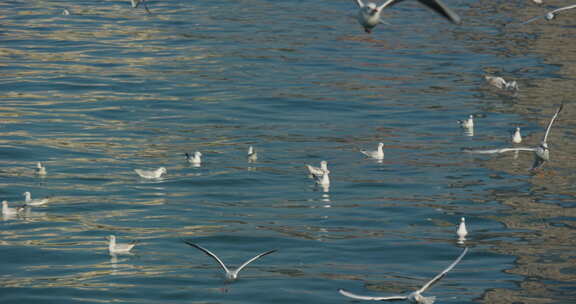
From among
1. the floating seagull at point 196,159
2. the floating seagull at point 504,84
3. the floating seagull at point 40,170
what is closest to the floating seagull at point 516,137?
the floating seagull at point 504,84

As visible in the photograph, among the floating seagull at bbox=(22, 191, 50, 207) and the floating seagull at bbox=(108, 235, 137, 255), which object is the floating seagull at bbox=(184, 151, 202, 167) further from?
the floating seagull at bbox=(108, 235, 137, 255)

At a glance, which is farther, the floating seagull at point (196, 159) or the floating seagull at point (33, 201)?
the floating seagull at point (196, 159)

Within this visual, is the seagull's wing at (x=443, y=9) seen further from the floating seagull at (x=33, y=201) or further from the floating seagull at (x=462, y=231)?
the floating seagull at (x=33, y=201)

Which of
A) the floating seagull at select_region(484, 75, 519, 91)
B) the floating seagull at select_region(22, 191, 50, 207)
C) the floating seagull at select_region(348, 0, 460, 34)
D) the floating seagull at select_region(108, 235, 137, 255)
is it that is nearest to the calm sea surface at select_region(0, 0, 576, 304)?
the floating seagull at select_region(108, 235, 137, 255)

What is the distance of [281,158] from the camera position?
3125cm

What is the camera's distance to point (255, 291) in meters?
20.2

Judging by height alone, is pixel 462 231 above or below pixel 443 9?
below

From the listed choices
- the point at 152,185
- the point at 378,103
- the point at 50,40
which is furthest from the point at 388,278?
the point at 50,40

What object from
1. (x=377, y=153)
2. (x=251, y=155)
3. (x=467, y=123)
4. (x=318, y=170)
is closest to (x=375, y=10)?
(x=318, y=170)

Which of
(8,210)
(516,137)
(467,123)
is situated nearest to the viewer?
(8,210)

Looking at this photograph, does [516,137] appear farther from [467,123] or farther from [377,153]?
[377,153]

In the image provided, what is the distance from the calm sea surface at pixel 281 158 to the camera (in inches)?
848

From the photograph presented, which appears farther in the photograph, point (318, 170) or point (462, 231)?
point (318, 170)

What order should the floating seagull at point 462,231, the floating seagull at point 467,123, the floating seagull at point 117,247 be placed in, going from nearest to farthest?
the floating seagull at point 117,247 → the floating seagull at point 462,231 → the floating seagull at point 467,123
